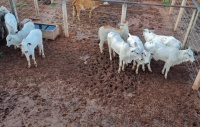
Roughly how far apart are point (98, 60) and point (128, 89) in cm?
138

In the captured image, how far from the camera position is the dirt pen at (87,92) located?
4.52 metres

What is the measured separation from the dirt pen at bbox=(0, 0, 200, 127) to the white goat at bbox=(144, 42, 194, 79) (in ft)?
1.52

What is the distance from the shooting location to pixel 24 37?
6.19 meters

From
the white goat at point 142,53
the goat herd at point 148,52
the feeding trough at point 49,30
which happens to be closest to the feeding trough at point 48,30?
the feeding trough at point 49,30

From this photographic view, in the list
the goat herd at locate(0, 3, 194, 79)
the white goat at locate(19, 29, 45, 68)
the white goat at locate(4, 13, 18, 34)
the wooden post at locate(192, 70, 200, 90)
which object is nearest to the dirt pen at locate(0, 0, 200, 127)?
the wooden post at locate(192, 70, 200, 90)

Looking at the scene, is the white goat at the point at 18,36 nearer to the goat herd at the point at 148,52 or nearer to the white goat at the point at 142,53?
the goat herd at the point at 148,52

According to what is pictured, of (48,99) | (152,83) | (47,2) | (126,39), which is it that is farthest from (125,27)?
(47,2)

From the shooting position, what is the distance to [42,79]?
547cm

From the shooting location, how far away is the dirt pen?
4.52m

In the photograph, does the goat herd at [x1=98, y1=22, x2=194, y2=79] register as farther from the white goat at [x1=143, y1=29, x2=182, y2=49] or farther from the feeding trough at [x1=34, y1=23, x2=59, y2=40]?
the feeding trough at [x1=34, y1=23, x2=59, y2=40]

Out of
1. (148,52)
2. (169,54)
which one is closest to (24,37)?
(148,52)

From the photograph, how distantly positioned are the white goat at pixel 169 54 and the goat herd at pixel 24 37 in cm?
298

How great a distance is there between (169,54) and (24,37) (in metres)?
4.03

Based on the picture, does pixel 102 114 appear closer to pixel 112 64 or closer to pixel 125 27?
pixel 112 64
